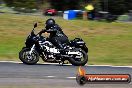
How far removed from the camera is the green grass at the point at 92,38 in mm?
19692

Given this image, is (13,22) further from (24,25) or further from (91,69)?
(91,69)

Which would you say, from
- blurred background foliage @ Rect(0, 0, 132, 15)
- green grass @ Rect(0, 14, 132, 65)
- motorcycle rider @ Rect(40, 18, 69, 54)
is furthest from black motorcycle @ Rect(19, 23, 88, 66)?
blurred background foliage @ Rect(0, 0, 132, 15)

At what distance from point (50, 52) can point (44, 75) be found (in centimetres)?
304

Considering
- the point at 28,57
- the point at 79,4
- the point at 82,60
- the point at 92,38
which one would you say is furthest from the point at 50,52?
the point at 79,4

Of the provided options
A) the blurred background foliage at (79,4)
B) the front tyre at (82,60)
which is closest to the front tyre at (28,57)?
the front tyre at (82,60)

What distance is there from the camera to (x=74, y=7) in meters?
53.8

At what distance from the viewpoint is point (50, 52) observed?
16719mm

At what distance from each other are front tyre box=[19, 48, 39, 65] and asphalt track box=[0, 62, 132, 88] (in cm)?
22

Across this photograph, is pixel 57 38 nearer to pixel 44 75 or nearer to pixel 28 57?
pixel 28 57

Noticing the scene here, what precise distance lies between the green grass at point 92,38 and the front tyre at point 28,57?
2.15m

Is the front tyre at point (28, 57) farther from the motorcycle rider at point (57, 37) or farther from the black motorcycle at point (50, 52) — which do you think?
the motorcycle rider at point (57, 37)

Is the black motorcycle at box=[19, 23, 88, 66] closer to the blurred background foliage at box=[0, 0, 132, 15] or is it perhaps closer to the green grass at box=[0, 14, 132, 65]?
the green grass at box=[0, 14, 132, 65]

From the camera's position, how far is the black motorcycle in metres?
16.4

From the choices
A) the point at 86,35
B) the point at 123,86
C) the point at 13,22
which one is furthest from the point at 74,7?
the point at 123,86
